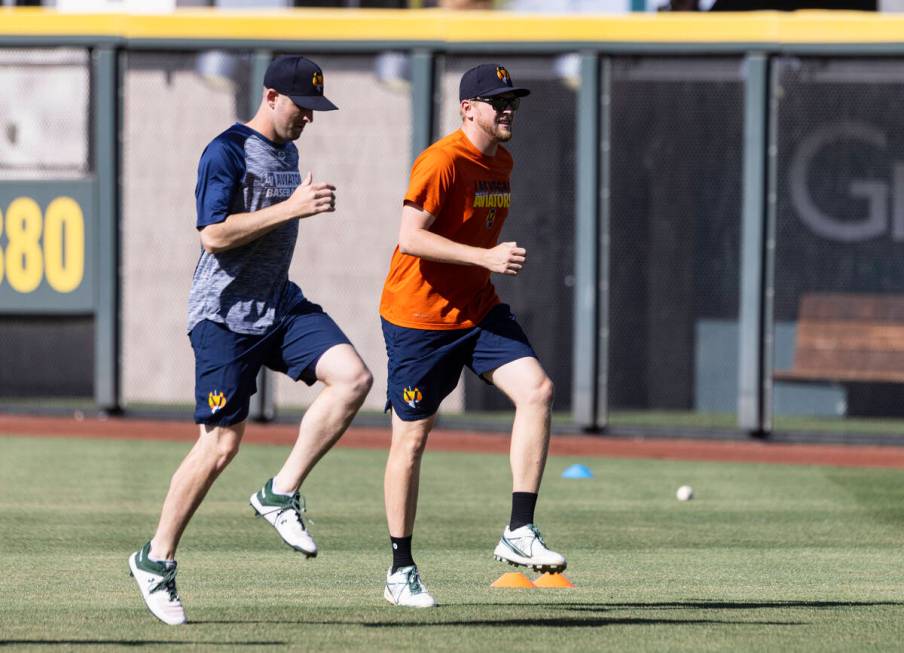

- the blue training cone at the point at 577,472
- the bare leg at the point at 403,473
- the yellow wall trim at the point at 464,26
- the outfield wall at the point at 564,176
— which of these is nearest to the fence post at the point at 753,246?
the outfield wall at the point at 564,176

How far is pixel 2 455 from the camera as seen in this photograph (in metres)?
13.7

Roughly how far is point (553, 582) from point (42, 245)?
9.28 m

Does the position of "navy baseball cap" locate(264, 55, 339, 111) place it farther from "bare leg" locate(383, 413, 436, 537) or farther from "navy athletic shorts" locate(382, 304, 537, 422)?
"bare leg" locate(383, 413, 436, 537)

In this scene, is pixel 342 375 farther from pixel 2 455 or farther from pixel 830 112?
pixel 830 112

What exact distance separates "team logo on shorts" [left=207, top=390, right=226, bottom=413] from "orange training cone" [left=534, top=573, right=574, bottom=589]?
196cm

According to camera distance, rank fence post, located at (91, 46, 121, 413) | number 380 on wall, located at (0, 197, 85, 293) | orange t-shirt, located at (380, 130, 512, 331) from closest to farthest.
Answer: orange t-shirt, located at (380, 130, 512, 331) → fence post, located at (91, 46, 121, 413) → number 380 on wall, located at (0, 197, 85, 293)

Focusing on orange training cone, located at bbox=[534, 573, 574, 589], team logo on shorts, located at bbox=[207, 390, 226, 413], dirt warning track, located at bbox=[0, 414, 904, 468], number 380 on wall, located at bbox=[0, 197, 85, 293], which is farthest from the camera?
number 380 on wall, located at bbox=[0, 197, 85, 293]

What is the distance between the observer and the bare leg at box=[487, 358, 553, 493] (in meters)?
7.12

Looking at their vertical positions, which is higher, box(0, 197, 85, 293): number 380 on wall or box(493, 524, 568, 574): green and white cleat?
box(0, 197, 85, 293): number 380 on wall

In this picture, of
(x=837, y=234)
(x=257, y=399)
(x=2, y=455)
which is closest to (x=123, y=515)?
(x=2, y=455)

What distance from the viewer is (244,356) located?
6918mm

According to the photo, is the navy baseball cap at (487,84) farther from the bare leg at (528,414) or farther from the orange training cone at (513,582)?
the orange training cone at (513,582)

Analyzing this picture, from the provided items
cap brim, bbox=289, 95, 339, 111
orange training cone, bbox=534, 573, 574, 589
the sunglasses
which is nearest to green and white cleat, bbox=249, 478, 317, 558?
orange training cone, bbox=534, 573, 574, 589

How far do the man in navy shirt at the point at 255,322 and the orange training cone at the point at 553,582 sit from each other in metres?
1.30
